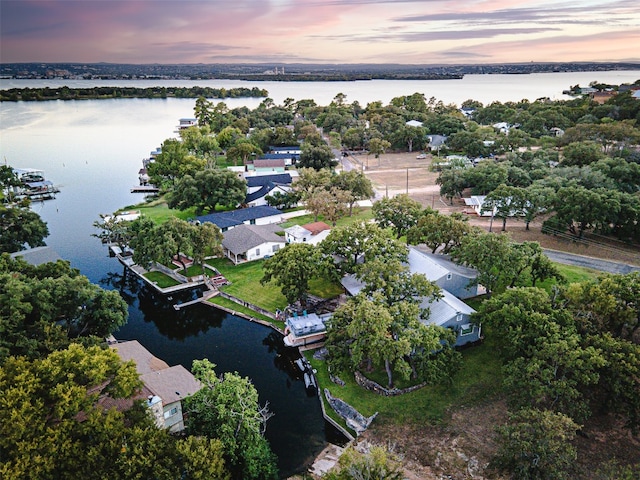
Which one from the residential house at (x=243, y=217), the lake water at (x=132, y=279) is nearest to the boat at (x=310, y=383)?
the lake water at (x=132, y=279)

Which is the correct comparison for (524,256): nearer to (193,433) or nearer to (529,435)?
(529,435)

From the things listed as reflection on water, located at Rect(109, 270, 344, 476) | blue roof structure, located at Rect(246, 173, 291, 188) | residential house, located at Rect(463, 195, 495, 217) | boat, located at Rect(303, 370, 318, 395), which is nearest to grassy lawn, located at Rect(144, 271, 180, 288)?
reflection on water, located at Rect(109, 270, 344, 476)

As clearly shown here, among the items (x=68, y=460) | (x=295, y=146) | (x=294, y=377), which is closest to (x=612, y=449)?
(x=294, y=377)

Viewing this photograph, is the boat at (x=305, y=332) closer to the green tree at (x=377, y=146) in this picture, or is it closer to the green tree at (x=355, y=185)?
the green tree at (x=355, y=185)

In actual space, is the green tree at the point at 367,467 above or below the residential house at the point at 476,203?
above

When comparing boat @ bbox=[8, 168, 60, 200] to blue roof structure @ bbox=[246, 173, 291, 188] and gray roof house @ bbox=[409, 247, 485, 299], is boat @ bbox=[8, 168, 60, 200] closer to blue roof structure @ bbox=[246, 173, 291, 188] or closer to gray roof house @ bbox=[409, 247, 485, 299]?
blue roof structure @ bbox=[246, 173, 291, 188]

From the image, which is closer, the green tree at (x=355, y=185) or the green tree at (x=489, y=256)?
the green tree at (x=489, y=256)

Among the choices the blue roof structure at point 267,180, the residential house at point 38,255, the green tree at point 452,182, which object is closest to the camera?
the residential house at point 38,255

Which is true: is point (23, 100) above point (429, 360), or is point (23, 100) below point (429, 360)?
above
